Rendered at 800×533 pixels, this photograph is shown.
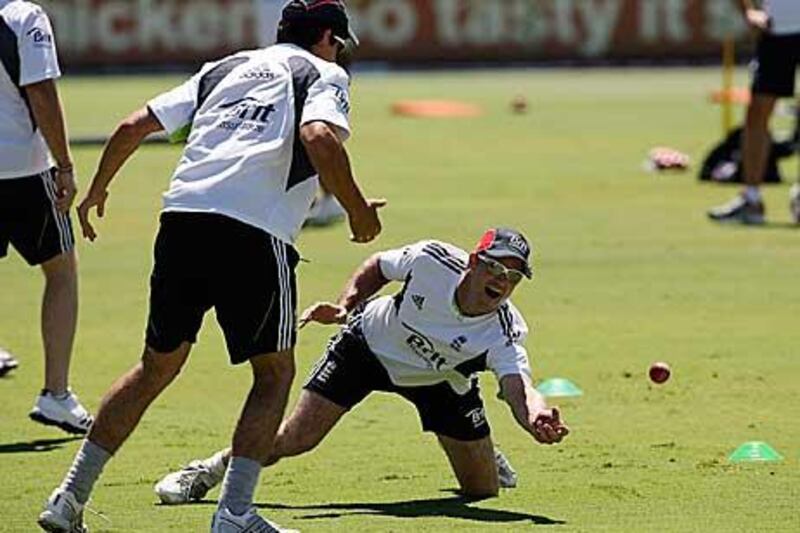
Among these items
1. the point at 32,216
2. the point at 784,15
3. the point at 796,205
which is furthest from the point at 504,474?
the point at 784,15

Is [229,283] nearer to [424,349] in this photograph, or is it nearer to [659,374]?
[424,349]

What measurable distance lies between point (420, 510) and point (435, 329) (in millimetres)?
739

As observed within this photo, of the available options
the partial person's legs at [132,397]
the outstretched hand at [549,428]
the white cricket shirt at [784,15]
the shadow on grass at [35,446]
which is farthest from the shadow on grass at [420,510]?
the white cricket shirt at [784,15]

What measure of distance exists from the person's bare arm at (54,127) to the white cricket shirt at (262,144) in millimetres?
2104

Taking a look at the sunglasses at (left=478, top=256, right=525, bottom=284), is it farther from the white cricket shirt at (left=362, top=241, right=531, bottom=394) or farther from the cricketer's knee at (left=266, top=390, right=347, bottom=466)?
the cricketer's knee at (left=266, top=390, right=347, bottom=466)

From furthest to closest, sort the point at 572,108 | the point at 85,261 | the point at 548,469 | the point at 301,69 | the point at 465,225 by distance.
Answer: the point at 572,108
the point at 465,225
the point at 85,261
the point at 548,469
the point at 301,69

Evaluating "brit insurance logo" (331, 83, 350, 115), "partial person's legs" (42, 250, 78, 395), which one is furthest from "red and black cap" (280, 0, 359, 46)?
"partial person's legs" (42, 250, 78, 395)

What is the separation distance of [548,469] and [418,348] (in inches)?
36.3

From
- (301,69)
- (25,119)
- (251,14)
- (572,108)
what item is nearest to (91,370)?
(25,119)

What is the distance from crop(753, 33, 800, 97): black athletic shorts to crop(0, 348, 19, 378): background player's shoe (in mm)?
8092

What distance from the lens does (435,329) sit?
30.6ft

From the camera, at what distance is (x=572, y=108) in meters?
32.7

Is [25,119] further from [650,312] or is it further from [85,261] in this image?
[85,261]

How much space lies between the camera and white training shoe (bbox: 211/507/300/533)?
8.16 metres
